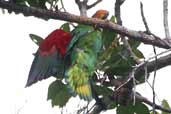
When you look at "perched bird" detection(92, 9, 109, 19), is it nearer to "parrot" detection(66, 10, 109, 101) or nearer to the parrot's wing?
"parrot" detection(66, 10, 109, 101)

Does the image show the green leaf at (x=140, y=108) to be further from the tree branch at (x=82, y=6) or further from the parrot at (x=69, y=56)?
the tree branch at (x=82, y=6)

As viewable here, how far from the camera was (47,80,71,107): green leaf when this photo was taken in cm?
173

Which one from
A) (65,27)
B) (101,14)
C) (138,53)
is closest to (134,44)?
(138,53)

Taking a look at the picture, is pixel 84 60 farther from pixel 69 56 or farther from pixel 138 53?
pixel 138 53

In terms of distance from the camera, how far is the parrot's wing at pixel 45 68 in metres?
1.57

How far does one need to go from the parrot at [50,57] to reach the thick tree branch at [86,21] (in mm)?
247

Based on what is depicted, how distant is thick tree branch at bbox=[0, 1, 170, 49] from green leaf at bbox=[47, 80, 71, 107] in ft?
1.36

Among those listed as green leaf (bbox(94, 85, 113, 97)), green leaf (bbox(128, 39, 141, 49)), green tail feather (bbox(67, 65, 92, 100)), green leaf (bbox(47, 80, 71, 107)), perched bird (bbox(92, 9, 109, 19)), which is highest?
perched bird (bbox(92, 9, 109, 19))

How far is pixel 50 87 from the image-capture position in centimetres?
176

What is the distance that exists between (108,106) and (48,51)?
0.29 metres

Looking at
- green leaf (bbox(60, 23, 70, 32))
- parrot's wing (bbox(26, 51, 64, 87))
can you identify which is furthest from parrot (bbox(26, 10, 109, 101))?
green leaf (bbox(60, 23, 70, 32))

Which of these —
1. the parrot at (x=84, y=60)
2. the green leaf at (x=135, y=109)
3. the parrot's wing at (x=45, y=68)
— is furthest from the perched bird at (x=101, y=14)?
the green leaf at (x=135, y=109)

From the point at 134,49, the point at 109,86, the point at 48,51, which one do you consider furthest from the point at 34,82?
the point at 134,49

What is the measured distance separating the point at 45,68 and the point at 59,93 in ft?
0.59
